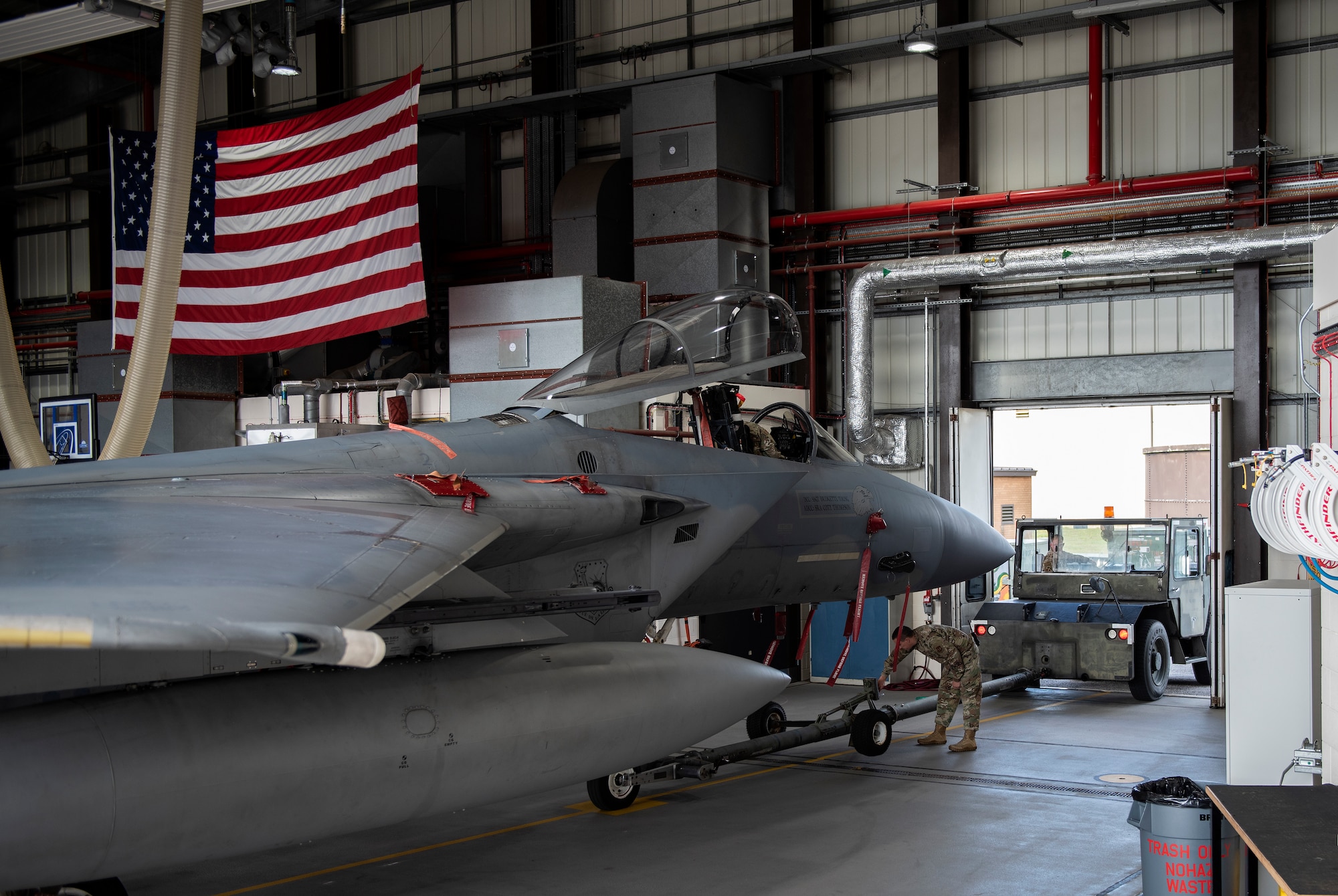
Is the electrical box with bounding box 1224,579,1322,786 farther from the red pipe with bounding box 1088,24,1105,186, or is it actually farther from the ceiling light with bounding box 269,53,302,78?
the ceiling light with bounding box 269,53,302,78

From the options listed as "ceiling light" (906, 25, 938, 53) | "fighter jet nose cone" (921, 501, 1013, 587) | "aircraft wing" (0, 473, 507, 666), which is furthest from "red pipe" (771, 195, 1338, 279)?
"aircraft wing" (0, 473, 507, 666)

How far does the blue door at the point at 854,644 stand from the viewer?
14.5 meters

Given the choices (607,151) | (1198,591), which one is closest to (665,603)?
(1198,591)

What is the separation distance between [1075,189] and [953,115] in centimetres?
190

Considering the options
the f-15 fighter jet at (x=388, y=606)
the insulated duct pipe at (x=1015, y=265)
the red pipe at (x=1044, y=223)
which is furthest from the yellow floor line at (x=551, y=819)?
the red pipe at (x=1044, y=223)

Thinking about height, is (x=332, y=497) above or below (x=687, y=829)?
above

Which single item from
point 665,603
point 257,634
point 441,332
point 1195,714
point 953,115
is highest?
point 953,115

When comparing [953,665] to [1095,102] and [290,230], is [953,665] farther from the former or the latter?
[290,230]

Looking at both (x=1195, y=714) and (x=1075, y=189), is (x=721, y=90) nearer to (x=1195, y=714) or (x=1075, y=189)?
(x=1075, y=189)

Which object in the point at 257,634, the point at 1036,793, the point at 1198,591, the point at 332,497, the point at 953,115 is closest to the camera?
the point at 257,634

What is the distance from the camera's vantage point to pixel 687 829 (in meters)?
7.73

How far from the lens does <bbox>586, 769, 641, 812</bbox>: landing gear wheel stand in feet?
26.9

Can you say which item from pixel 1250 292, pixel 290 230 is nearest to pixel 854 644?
pixel 1250 292

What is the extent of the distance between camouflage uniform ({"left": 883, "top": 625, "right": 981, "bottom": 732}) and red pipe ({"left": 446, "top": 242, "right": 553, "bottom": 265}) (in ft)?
31.0
